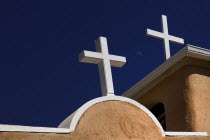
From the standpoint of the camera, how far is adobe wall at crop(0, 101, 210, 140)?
666cm

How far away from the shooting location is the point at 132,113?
7383 mm

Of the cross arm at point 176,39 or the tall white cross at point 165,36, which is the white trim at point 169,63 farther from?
the cross arm at point 176,39

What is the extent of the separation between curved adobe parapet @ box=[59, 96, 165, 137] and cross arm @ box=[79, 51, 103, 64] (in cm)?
62

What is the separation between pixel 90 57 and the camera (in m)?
7.27

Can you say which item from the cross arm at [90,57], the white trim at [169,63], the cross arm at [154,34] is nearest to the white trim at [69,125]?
the cross arm at [90,57]

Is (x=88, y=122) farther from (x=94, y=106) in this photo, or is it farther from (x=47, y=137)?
(x=47, y=137)

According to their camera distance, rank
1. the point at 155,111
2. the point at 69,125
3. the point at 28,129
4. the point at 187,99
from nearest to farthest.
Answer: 1. the point at 28,129
2. the point at 69,125
3. the point at 187,99
4. the point at 155,111

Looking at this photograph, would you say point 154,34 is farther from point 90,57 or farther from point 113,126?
point 113,126

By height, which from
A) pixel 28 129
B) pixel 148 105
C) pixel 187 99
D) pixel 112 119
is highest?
pixel 148 105

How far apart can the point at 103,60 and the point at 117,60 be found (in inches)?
11.3

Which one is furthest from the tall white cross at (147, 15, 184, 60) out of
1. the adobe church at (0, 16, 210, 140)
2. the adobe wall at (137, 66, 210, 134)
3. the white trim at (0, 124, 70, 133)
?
the white trim at (0, 124, 70, 133)

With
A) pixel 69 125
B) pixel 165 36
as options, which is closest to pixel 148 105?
pixel 165 36

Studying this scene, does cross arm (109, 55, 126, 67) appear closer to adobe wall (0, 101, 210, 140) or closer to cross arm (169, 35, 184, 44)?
adobe wall (0, 101, 210, 140)

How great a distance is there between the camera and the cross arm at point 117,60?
7559 millimetres
